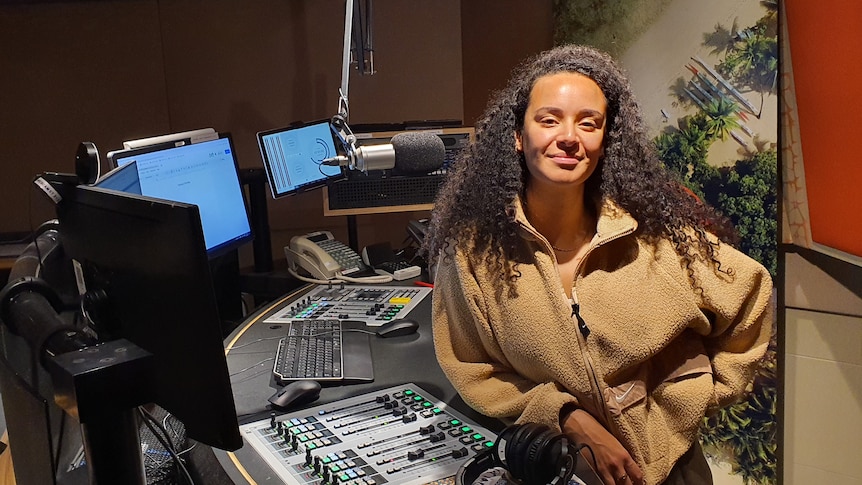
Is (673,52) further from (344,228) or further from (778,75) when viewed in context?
(344,228)

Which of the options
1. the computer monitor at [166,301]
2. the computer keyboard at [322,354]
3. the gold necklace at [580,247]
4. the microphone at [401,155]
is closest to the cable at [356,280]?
the computer keyboard at [322,354]

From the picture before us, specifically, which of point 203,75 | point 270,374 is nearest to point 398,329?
point 270,374

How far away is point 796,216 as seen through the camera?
2057mm

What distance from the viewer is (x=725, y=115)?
7.36ft

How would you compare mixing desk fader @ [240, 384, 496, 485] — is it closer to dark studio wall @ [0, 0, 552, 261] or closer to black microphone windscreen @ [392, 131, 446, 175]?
black microphone windscreen @ [392, 131, 446, 175]

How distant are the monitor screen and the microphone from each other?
78 centimetres

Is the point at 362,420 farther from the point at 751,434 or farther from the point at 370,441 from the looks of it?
the point at 751,434

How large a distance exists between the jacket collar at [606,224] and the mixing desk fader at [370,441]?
0.38 meters

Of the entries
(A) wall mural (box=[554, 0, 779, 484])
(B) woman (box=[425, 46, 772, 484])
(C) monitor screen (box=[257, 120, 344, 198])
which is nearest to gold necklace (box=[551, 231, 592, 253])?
(B) woman (box=[425, 46, 772, 484])

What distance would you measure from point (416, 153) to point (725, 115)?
1.32 metres

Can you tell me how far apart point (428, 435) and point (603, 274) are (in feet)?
1.41

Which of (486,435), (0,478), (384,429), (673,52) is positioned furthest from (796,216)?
(0,478)

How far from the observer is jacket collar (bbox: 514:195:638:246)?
1.20m

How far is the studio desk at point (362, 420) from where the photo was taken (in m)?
1.11
